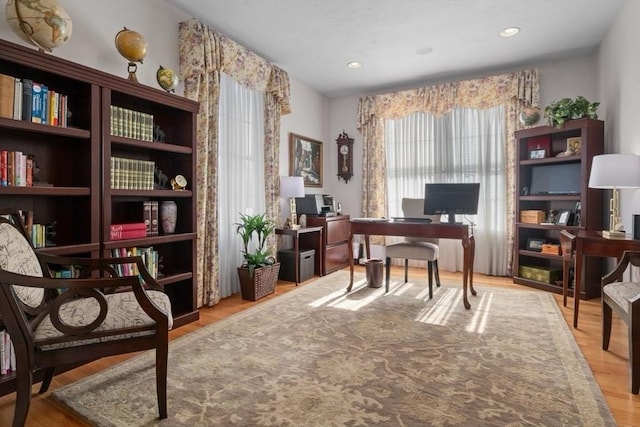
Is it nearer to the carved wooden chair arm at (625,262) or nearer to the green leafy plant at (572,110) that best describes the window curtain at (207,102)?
the carved wooden chair arm at (625,262)

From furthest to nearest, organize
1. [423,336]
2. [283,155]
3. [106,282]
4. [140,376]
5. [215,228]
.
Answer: [283,155], [215,228], [423,336], [140,376], [106,282]

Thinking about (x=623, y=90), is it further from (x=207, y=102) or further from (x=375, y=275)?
(x=207, y=102)

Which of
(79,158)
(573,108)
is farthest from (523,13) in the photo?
(79,158)

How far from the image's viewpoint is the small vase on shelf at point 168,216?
276 cm

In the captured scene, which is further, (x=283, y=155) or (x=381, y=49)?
(x=283, y=155)

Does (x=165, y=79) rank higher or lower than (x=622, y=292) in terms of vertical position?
higher

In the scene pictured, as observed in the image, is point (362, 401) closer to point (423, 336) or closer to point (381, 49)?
point (423, 336)

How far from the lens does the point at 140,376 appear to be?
1938 millimetres

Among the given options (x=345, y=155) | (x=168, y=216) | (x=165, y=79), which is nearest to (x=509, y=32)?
(x=345, y=155)

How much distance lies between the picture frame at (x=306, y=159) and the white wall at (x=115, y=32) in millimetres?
1858

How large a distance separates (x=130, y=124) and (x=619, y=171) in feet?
11.5

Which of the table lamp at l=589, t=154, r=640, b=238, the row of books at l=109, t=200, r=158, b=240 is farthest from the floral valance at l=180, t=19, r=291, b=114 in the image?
the table lamp at l=589, t=154, r=640, b=238

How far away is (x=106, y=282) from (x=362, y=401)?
4.20 ft

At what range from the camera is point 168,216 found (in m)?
2.77
